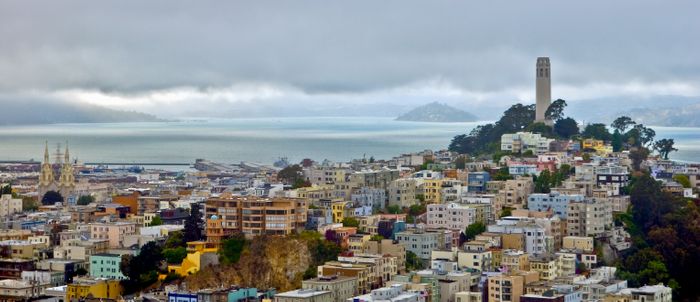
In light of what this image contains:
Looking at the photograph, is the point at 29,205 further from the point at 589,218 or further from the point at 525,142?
the point at 589,218

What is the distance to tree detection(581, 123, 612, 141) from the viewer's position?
165ft

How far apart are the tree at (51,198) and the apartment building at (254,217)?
677 inches

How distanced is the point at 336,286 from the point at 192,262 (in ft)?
17.2

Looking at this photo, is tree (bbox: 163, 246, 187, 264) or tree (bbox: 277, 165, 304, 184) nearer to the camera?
tree (bbox: 163, 246, 187, 264)

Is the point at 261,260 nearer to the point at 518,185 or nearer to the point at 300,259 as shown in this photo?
the point at 300,259

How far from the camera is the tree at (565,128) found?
51291 millimetres

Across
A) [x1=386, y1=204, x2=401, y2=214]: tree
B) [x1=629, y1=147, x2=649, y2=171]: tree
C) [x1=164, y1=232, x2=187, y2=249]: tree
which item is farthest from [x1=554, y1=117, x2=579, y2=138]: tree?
[x1=164, y1=232, x2=187, y2=249]: tree

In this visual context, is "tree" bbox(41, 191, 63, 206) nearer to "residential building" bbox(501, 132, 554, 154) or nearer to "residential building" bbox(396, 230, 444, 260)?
"residential building" bbox(501, 132, 554, 154)

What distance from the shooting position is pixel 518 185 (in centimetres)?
4031

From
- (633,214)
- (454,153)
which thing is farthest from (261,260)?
(454,153)

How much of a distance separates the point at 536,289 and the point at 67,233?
14.3 metres

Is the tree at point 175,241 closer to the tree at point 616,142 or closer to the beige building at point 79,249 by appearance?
the beige building at point 79,249

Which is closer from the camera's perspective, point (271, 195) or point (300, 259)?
point (300, 259)

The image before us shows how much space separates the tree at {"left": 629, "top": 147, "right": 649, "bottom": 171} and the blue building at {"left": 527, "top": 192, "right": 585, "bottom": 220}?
692cm
